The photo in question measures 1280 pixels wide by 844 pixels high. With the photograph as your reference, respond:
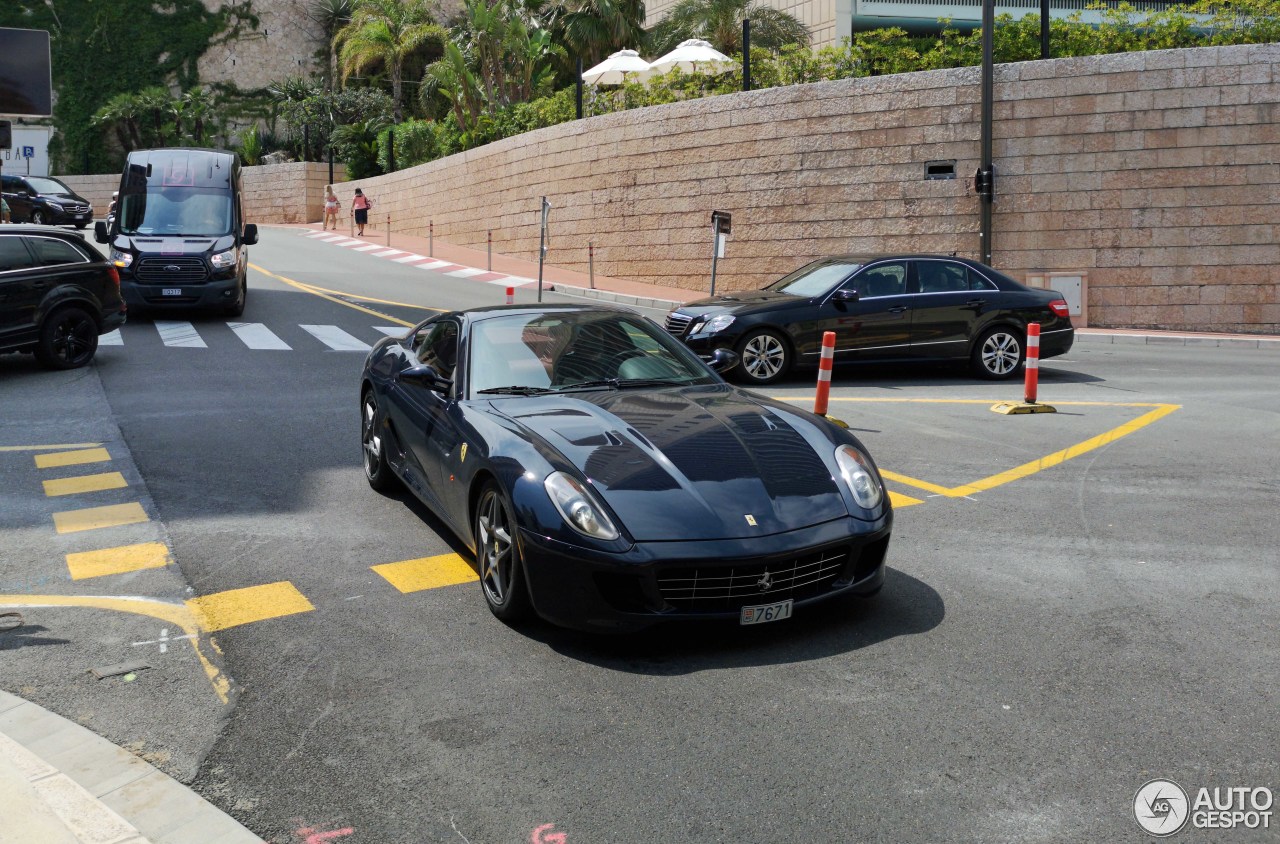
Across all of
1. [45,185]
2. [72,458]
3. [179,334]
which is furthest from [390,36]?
[72,458]

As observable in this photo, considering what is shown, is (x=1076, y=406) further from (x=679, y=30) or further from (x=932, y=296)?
(x=679, y=30)

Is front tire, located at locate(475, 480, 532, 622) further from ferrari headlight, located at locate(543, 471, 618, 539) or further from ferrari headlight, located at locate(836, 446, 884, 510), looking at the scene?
ferrari headlight, located at locate(836, 446, 884, 510)

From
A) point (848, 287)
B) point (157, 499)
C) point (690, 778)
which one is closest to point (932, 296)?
point (848, 287)

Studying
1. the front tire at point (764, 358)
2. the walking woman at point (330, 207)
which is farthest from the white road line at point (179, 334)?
the walking woman at point (330, 207)

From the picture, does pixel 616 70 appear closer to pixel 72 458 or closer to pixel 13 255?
pixel 13 255

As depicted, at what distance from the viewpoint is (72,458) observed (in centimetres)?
902

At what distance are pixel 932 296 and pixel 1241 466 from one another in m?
5.38

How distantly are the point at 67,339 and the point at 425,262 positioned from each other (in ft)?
59.7

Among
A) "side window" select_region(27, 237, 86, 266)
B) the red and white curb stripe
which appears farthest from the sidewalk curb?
the red and white curb stripe

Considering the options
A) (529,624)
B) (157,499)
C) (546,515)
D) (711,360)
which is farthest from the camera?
(157,499)

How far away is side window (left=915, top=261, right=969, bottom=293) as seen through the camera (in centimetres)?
1395

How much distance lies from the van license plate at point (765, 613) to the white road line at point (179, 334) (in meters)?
12.8

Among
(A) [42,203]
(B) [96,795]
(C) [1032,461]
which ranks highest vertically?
(A) [42,203]

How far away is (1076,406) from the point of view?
39.1 ft
